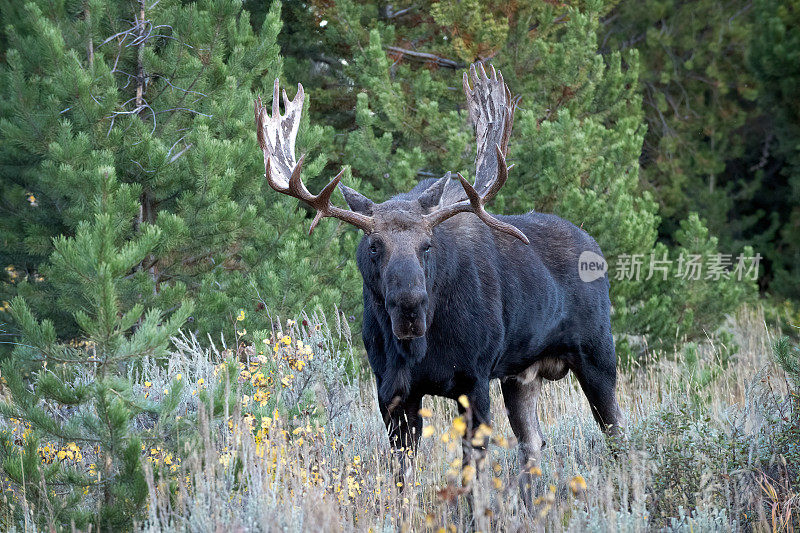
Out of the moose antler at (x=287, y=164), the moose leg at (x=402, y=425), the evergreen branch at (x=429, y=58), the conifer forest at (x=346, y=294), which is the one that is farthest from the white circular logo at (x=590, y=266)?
the evergreen branch at (x=429, y=58)

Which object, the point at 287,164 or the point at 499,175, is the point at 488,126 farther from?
the point at 287,164

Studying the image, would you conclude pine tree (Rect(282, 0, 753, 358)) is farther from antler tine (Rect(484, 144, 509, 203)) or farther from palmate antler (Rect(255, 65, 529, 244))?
antler tine (Rect(484, 144, 509, 203))

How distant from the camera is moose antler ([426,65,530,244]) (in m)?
4.64

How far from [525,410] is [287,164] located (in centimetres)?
229

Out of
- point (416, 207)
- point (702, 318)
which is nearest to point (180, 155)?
point (416, 207)

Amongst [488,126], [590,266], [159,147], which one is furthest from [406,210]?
[159,147]

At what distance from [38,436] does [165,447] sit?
548 mm

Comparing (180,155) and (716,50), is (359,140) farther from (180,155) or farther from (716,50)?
(716,50)

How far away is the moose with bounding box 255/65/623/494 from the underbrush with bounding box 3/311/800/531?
0.99ft

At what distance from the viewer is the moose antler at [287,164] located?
14.9ft

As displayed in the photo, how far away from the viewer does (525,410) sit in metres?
5.62

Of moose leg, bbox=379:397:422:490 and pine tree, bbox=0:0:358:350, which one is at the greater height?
pine tree, bbox=0:0:358:350

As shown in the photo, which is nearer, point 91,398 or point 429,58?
point 91,398

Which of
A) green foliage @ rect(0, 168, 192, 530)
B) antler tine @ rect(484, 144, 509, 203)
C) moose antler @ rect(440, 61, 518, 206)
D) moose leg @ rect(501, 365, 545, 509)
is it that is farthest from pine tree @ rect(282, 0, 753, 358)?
green foliage @ rect(0, 168, 192, 530)
